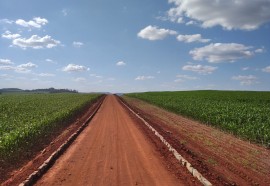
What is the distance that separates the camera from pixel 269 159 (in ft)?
47.5

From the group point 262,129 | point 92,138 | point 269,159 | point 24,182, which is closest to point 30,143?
point 92,138

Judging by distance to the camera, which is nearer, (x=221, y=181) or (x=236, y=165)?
(x=221, y=181)

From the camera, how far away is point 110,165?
12375mm

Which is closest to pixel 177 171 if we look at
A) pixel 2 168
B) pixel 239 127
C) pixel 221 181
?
pixel 221 181

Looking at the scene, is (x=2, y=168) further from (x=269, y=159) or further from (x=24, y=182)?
(x=269, y=159)

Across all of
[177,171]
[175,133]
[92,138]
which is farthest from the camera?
[175,133]

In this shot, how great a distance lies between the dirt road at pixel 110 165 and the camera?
34.4 ft

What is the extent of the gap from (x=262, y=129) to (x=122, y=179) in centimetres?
1225

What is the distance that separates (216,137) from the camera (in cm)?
2019

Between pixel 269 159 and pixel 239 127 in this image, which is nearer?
pixel 269 159

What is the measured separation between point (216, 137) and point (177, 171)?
9.03 meters

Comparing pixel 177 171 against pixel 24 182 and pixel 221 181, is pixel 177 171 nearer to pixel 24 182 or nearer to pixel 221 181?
pixel 221 181

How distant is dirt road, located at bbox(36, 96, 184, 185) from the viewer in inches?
413

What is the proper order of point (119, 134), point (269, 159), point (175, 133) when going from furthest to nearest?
point (175, 133) < point (119, 134) < point (269, 159)
